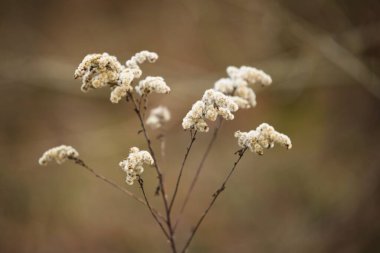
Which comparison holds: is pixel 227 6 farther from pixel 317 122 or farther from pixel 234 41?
pixel 317 122

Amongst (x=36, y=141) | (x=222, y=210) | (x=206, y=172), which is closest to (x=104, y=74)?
(x=222, y=210)

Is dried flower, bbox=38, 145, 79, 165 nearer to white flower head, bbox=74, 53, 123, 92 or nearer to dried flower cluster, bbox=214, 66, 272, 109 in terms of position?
white flower head, bbox=74, 53, 123, 92

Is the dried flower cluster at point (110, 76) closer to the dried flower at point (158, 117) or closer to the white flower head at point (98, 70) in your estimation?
the white flower head at point (98, 70)

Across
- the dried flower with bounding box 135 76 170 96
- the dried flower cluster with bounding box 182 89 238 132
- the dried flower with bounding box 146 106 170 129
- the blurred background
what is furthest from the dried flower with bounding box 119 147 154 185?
the blurred background

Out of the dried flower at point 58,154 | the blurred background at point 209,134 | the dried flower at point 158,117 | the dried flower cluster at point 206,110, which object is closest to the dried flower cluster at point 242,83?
the dried flower at point 158,117

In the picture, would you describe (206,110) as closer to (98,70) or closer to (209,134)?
(98,70)
